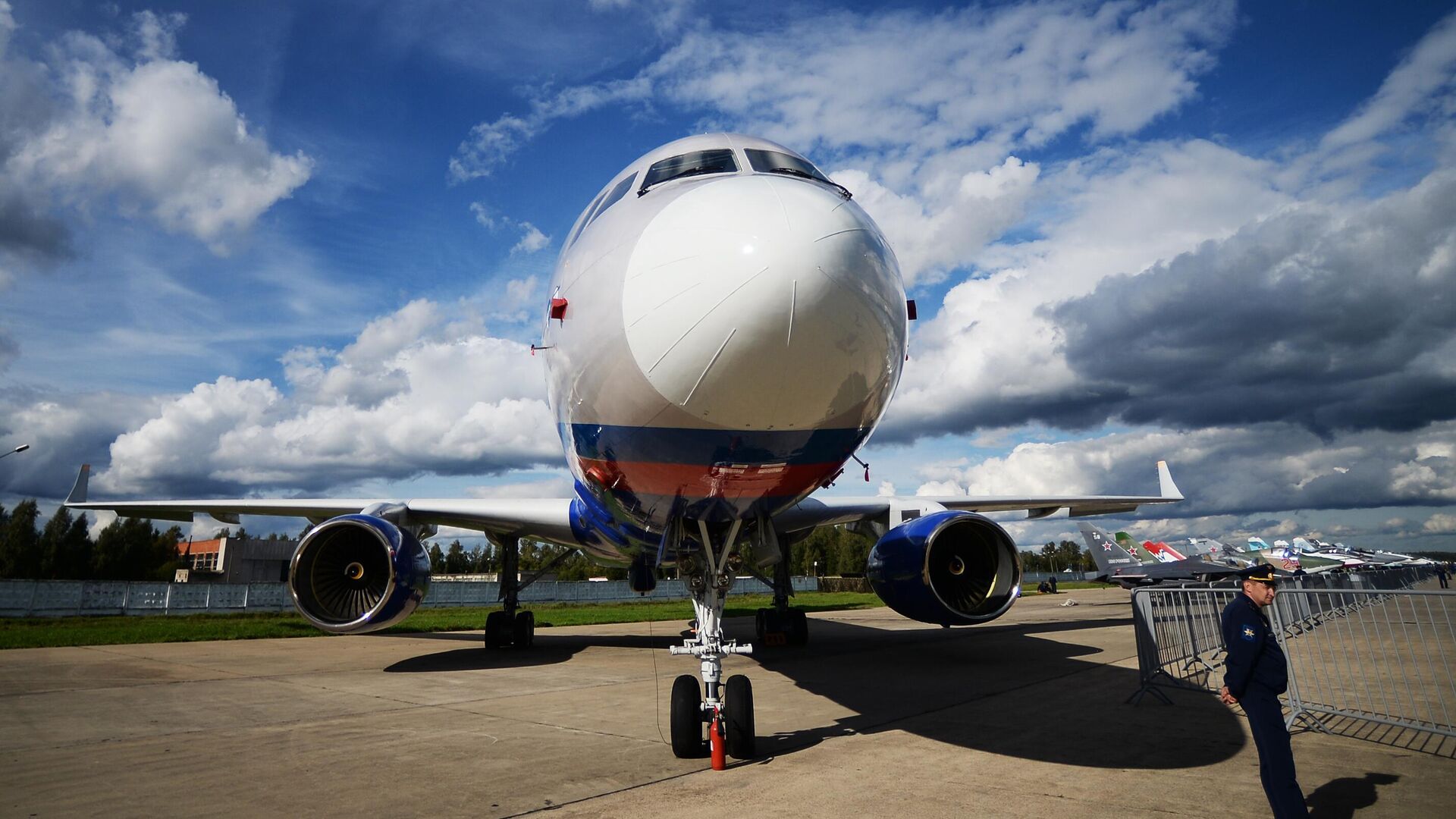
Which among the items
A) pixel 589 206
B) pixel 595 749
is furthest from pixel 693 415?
pixel 595 749

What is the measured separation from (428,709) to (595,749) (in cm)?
291

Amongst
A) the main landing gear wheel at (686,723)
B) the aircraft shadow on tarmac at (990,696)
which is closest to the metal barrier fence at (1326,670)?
the aircraft shadow on tarmac at (990,696)

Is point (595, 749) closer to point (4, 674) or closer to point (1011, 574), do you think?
point (1011, 574)

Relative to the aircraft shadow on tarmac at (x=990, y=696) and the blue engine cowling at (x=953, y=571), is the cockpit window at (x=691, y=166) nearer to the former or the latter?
the blue engine cowling at (x=953, y=571)

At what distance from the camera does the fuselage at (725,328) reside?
12.3ft

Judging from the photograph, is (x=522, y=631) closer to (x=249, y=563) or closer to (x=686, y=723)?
(x=686, y=723)

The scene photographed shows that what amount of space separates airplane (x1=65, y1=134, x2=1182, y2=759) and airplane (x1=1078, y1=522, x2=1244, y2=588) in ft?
100

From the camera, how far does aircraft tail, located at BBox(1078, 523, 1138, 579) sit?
36.9 metres

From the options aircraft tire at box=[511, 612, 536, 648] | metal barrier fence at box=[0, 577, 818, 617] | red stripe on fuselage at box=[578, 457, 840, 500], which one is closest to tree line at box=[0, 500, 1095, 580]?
metal barrier fence at box=[0, 577, 818, 617]

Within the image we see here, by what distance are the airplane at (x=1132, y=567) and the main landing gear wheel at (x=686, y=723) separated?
32373mm

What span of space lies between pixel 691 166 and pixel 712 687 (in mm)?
3729

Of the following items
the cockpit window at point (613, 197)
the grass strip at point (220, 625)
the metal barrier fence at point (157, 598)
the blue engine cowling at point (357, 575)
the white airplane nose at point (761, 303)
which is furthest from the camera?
the metal barrier fence at point (157, 598)

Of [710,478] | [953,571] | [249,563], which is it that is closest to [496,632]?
[953,571]

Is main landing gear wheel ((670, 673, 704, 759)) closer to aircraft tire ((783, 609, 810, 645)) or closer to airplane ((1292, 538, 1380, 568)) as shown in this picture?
aircraft tire ((783, 609, 810, 645))
